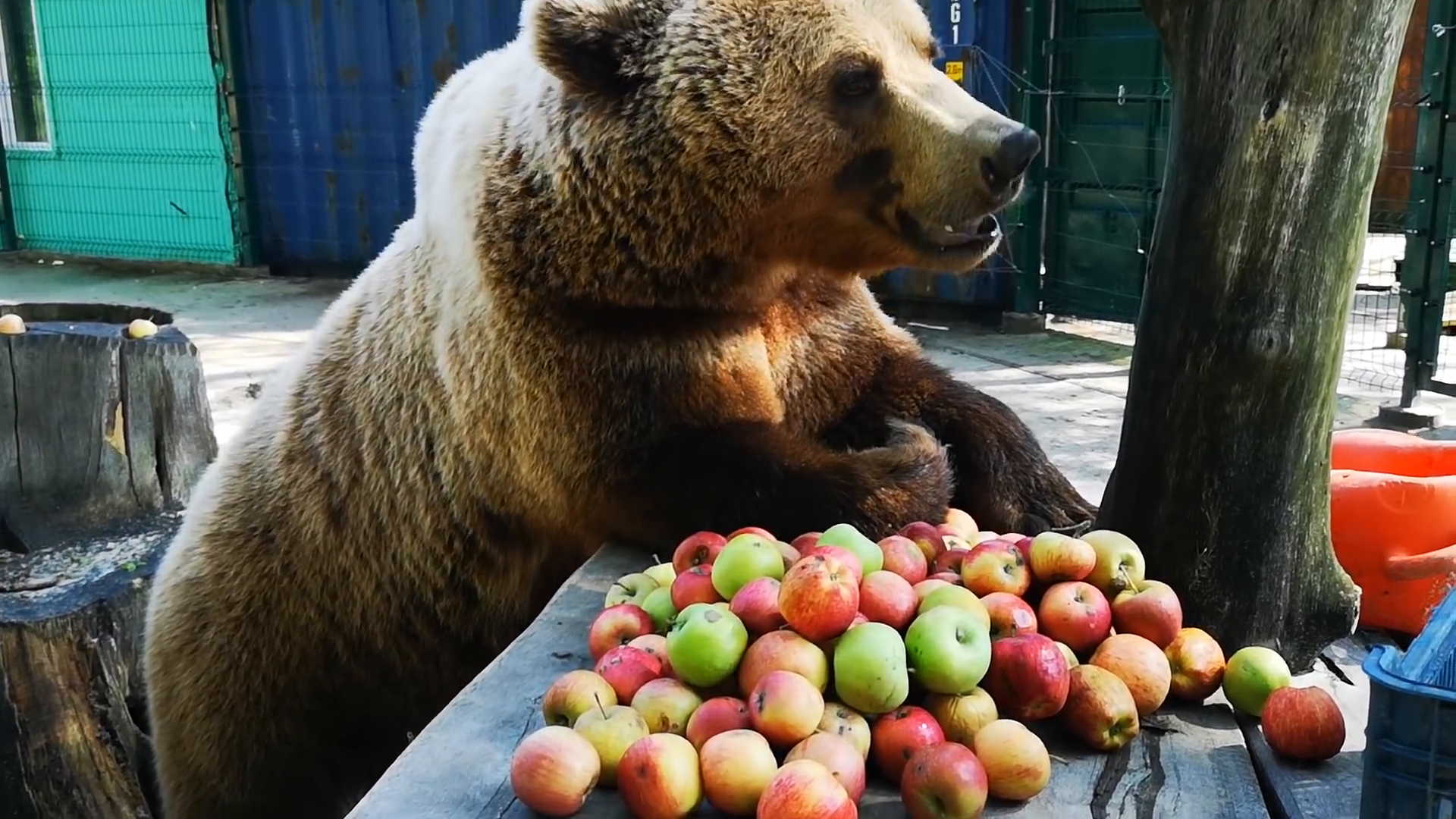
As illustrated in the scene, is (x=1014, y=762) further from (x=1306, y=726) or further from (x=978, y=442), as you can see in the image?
(x=978, y=442)

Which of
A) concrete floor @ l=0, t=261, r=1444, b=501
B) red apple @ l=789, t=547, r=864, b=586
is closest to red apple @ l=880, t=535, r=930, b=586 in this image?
red apple @ l=789, t=547, r=864, b=586

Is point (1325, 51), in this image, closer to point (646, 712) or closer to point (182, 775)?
point (646, 712)

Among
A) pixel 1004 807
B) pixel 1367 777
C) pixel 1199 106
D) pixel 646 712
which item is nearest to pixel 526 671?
pixel 646 712

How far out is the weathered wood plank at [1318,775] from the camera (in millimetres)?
1533

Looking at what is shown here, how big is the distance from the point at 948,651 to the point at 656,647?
401mm

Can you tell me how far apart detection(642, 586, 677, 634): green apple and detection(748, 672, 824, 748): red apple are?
0.35 metres

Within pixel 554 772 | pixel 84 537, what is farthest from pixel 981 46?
pixel 554 772

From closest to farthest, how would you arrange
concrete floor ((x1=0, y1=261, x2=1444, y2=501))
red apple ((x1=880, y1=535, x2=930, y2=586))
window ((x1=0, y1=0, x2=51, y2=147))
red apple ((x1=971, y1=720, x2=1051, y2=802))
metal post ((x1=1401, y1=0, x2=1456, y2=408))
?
red apple ((x1=971, y1=720, x2=1051, y2=802)) < red apple ((x1=880, y1=535, x2=930, y2=586)) < concrete floor ((x1=0, y1=261, x2=1444, y2=501)) < metal post ((x1=1401, y1=0, x2=1456, y2=408)) < window ((x1=0, y1=0, x2=51, y2=147))

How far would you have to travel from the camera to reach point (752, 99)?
8.03 ft

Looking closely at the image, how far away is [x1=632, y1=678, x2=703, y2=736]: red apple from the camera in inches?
64.2

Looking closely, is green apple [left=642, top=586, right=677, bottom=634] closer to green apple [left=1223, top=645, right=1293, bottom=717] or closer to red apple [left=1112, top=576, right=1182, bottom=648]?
red apple [left=1112, top=576, right=1182, bottom=648]

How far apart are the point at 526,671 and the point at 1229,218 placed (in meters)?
1.18

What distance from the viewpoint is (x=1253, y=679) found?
68.2 inches

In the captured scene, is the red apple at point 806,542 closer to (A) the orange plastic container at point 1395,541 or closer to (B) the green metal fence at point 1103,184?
(A) the orange plastic container at point 1395,541
